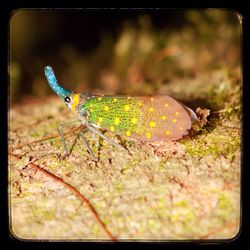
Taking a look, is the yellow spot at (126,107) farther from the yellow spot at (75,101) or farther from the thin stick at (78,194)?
the thin stick at (78,194)

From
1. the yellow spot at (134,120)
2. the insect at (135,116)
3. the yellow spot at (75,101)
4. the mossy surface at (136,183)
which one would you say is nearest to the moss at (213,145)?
the mossy surface at (136,183)

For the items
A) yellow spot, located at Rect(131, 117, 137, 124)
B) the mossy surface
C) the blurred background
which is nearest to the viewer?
the mossy surface

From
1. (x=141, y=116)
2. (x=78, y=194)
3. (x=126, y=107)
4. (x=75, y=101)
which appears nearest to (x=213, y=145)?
(x=141, y=116)

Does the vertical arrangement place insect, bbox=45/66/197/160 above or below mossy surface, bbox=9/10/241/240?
above

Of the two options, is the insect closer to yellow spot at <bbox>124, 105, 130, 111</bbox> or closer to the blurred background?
yellow spot at <bbox>124, 105, 130, 111</bbox>

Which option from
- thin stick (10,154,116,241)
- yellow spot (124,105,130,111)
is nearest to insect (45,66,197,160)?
yellow spot (124,105,130,111)
